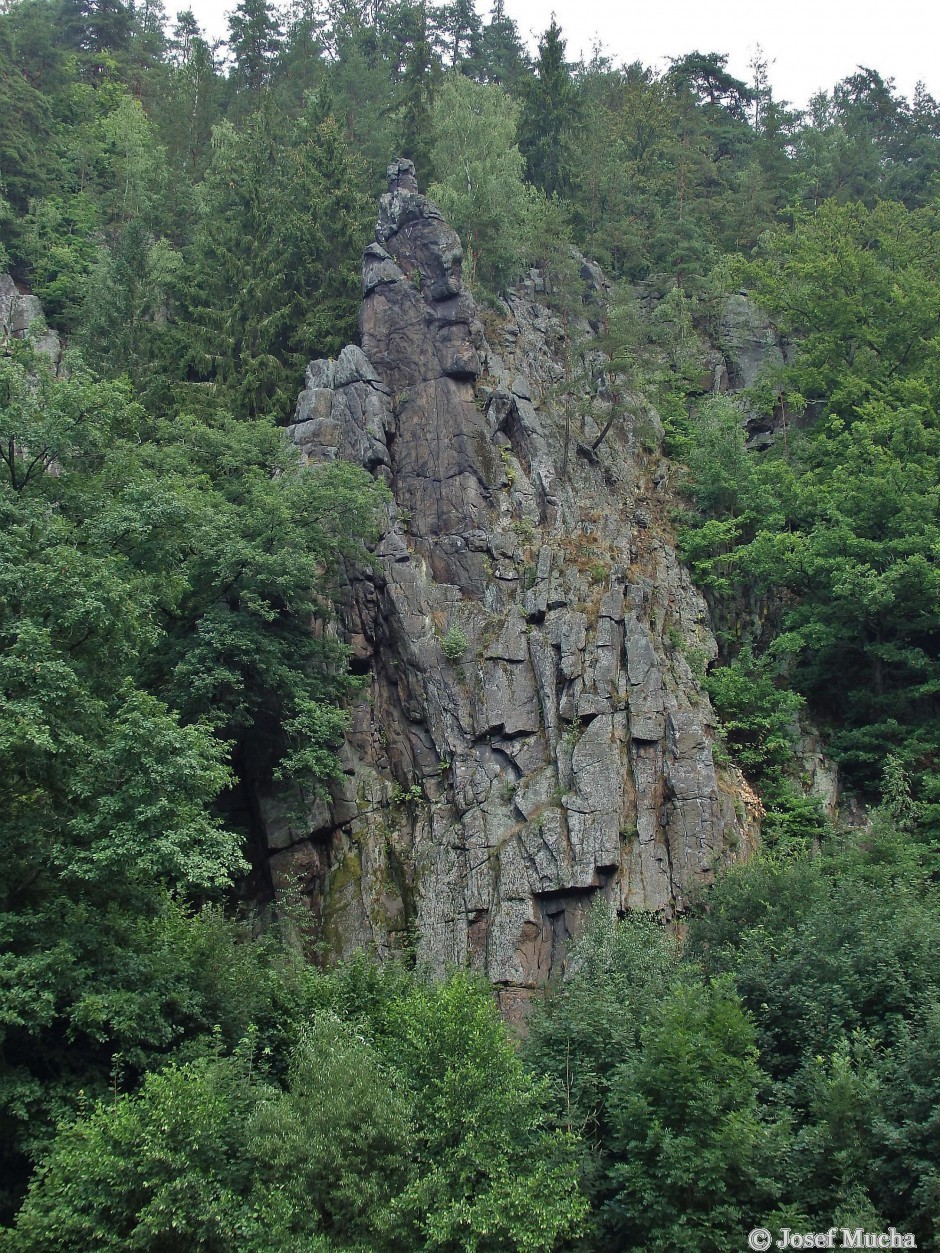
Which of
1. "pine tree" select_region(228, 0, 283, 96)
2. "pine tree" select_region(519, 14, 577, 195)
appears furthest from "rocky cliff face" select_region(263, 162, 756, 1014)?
"pine tree" select_region(228, 0, 283, 96)

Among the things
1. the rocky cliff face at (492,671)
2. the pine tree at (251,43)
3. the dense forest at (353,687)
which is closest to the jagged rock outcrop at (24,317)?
the dense forest at (353,687)

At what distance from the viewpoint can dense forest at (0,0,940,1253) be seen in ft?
39.5

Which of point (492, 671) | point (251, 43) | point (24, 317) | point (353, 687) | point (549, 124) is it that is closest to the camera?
point (353, 687)

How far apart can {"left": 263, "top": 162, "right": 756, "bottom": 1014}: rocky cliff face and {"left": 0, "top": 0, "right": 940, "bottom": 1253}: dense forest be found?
64.1 inches

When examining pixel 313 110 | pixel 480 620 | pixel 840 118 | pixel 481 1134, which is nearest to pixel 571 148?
pixel 313 110

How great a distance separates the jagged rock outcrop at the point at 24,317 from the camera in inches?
1347

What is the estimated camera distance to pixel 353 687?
23.7 metres

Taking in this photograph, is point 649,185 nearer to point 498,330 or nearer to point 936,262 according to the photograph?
point 936,262

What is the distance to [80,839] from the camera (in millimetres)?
15164

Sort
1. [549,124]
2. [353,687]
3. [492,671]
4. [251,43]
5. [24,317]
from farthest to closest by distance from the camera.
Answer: [251,43]
[549,124]
[24,317]
[492,671]
[353,687]

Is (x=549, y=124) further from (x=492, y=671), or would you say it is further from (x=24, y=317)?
(x=492, y=671)

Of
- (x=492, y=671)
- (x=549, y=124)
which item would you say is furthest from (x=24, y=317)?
(x=549, y=124)

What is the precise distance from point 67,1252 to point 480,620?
17054 mm

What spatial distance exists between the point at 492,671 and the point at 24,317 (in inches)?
904
